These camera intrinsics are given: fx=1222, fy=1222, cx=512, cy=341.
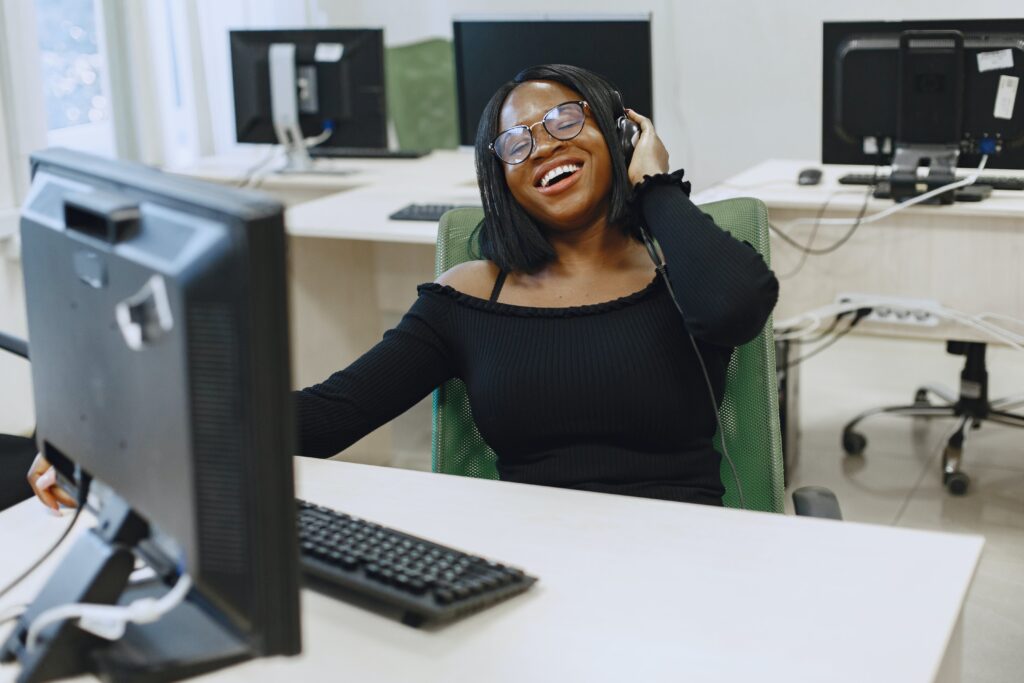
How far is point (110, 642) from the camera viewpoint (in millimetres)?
1026

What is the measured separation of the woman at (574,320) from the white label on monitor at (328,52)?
2130mm

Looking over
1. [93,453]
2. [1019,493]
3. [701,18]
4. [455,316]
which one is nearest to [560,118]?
[455,316]

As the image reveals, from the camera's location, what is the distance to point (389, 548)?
47.5 inches

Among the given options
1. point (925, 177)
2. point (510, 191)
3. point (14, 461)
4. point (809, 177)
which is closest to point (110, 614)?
point (510, 191)

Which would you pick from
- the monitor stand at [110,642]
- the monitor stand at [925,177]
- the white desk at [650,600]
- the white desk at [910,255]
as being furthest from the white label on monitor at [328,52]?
the monitor stand at [110,642]

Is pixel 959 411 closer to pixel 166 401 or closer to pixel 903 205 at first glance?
pixel 903 205

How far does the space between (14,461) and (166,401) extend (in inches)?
58.3

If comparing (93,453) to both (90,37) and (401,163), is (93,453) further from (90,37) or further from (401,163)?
(90,37)

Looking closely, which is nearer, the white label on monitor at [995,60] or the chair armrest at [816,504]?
the chair armrest at [816,504]

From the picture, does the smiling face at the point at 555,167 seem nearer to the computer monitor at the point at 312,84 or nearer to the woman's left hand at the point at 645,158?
the woman's left hand at the point at 645,158

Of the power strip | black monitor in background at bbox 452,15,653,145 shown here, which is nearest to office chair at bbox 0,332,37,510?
black monitor in background at bbox 452,15,653,145

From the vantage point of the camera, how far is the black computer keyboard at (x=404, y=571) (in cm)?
112

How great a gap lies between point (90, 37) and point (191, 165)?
0.58 m

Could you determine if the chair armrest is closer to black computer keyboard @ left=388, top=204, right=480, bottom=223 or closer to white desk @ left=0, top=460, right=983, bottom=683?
white desk @ left=0, top=460, right=983, bottom=683
